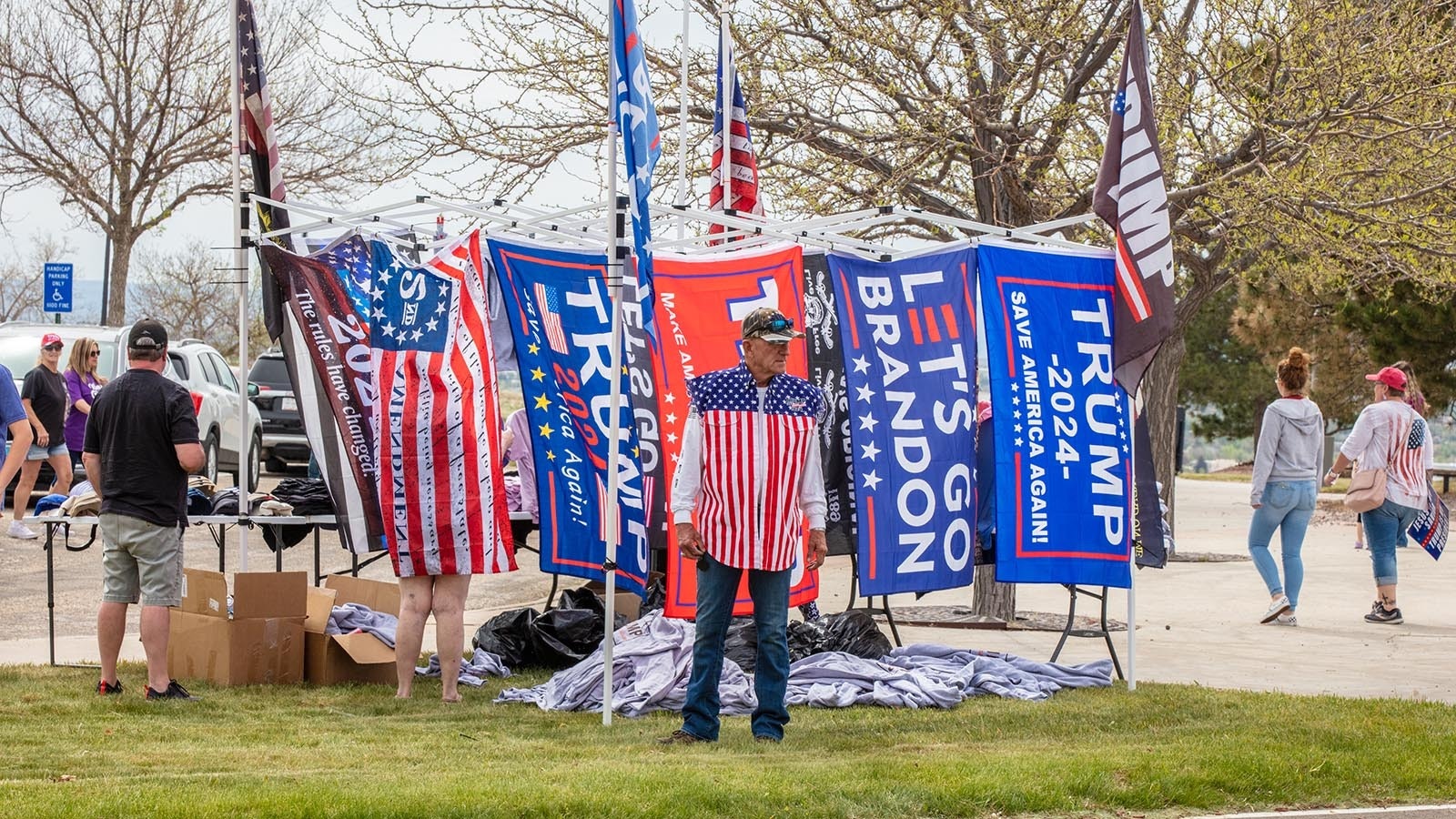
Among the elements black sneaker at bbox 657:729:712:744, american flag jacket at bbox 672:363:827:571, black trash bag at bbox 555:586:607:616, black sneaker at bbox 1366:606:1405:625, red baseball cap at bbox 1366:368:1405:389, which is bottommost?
black sneaker at bbox 657:729:712:744

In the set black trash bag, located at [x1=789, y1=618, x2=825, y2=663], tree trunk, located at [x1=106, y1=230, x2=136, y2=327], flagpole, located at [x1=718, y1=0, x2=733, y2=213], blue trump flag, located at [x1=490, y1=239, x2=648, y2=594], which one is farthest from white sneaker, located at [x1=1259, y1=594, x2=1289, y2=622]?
tree trunk, located at [x1=106, y1=230, x2=136, y2=327]

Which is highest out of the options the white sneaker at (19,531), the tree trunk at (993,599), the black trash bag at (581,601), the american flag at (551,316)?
the american flag at (551,316)

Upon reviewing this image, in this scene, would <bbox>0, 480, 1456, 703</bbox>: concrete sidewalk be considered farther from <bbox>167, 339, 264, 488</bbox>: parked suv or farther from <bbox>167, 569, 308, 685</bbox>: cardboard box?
<bbox>167, 339, 264, 488</bbox>: parked suv

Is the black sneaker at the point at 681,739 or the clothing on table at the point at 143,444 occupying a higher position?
the clothing on table at the point at 143,444

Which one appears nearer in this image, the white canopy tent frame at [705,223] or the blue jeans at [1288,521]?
the white canopy tent frame at [705,223]

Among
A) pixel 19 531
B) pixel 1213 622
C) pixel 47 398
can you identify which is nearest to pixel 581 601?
pixel 1213 622

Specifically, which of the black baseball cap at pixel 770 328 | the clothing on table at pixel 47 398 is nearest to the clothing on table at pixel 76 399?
the clothing on table at pixel 47 398

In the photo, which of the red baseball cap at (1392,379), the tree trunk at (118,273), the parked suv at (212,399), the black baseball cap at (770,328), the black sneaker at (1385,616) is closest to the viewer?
the black baseball cap at (770,328)

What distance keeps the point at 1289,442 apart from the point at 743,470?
6.12m

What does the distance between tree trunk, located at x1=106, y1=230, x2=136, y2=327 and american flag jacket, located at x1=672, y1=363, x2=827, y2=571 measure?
2707 cm

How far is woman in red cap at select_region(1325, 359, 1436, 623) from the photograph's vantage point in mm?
12188

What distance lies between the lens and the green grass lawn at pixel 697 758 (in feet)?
19.0

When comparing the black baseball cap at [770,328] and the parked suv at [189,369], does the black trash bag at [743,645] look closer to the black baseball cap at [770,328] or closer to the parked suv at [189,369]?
the black baseball cap at [770,328]

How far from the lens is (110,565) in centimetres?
832
